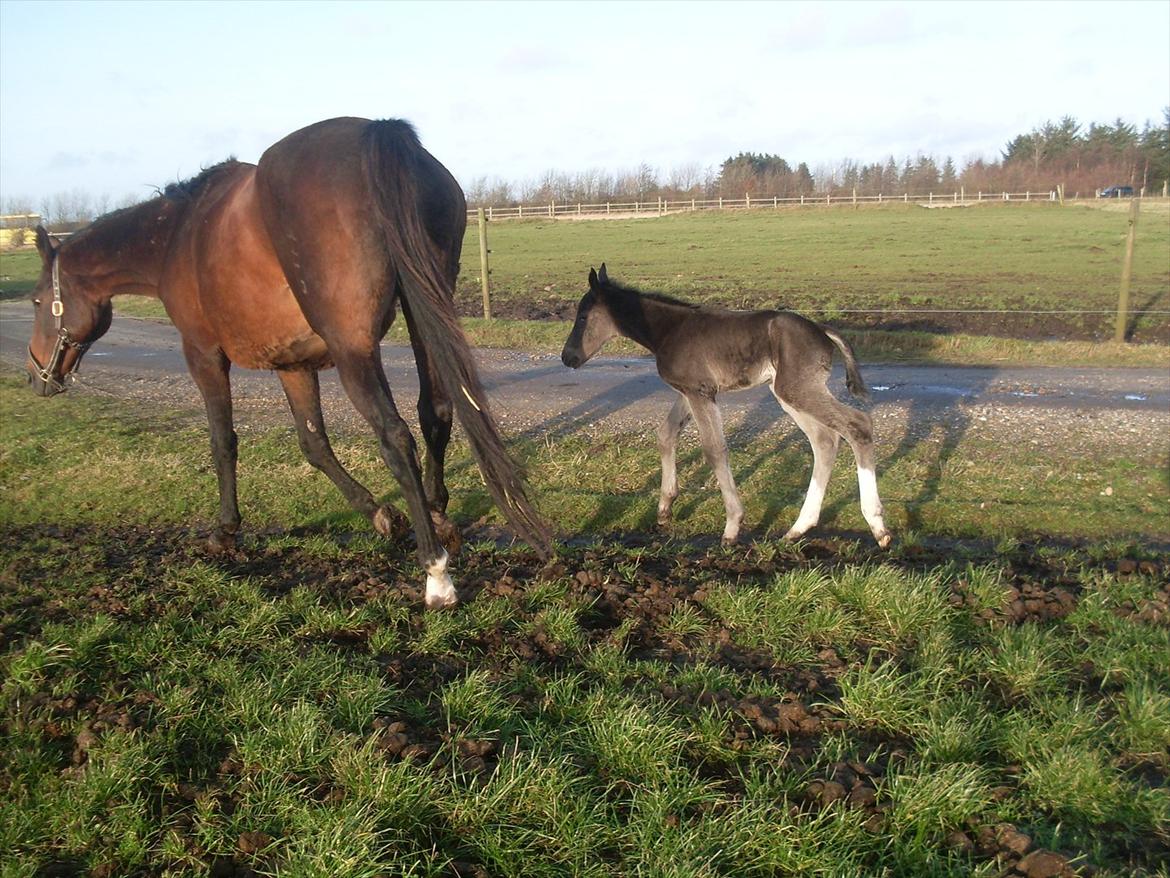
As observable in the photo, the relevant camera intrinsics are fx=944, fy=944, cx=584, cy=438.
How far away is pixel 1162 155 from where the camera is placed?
68500 mm

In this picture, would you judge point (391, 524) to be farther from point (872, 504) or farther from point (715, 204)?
point (715, 204)

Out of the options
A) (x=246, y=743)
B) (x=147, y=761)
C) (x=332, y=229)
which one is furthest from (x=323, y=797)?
(x=332, y=229)

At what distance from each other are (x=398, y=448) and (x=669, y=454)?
10.2ft

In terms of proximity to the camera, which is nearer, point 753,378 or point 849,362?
point 849,362

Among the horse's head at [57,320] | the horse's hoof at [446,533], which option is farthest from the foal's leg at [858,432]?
the horse's head at [57,320]

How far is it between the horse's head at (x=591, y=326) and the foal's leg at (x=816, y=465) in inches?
73.0

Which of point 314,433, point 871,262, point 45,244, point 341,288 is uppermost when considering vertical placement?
point 45,244

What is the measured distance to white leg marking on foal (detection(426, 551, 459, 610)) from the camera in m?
5.02

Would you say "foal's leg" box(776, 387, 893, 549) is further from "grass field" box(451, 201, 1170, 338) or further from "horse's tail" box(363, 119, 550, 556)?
"grass field" box(451, 201, 1170, 338)

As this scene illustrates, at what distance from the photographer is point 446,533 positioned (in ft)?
18.3

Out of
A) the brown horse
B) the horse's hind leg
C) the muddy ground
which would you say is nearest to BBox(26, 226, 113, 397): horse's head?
the brown horse

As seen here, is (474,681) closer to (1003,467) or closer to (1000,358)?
(1003,467)

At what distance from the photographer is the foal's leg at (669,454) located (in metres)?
7.61

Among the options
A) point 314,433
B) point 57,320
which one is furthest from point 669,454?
point 57,320
